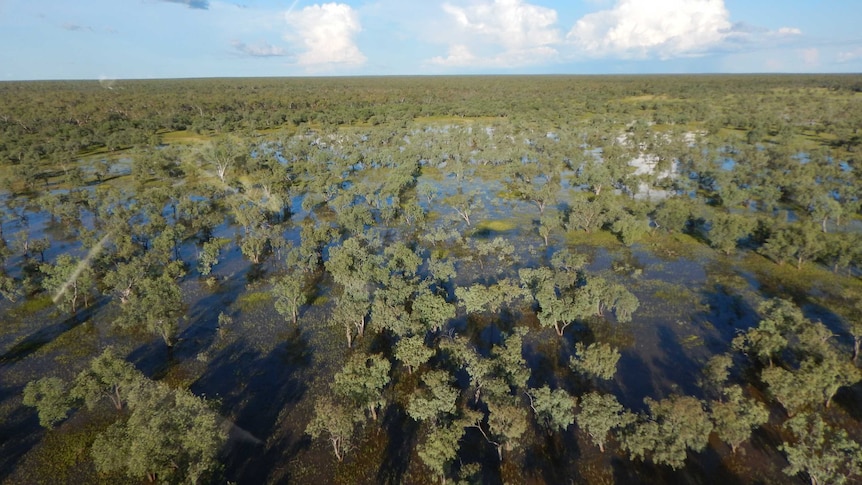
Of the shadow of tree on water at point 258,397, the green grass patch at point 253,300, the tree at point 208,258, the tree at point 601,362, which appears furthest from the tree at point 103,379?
the tree at point 601,362

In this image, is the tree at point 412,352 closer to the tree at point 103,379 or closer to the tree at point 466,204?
the tree at point 103,379

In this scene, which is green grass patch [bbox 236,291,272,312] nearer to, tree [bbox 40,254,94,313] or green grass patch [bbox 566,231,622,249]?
tree [bbox 40,254,94,313]

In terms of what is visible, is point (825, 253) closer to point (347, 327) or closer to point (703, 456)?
point (703, 456)

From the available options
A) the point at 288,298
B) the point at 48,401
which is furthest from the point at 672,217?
the point at 48,401

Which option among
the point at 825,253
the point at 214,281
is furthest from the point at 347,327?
the point at 825,253

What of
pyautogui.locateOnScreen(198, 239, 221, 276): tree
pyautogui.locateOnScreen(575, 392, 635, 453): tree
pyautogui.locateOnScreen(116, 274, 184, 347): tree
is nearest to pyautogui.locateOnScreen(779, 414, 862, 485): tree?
pyautogui.locateOnScreen(575, 392, 635, 453): tree

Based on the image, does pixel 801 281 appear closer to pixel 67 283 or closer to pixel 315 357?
pixel 315 357
